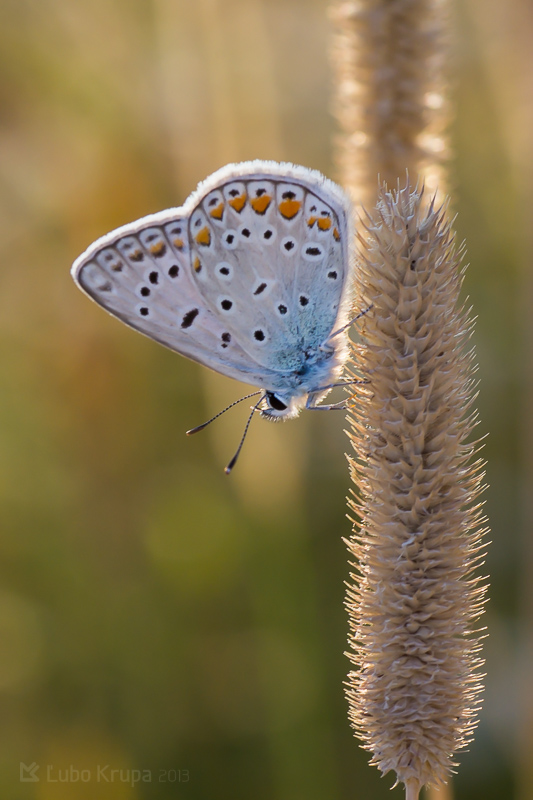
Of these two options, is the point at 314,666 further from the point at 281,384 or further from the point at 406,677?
the point at 406,677

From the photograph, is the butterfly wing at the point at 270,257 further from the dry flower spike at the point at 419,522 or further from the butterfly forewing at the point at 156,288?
the dry flower spike at the point at 419,522

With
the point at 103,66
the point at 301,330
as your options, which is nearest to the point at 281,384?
the point at 301,330

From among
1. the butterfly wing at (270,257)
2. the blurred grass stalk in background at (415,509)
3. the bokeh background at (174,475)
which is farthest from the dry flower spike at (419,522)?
the bokeh background at (174,475)

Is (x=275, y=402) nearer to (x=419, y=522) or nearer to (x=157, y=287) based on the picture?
(x=157, y=287)

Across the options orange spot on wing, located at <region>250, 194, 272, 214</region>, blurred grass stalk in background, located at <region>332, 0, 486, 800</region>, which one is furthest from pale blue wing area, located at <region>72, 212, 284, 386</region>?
blurred grass stalk in background, located at <region>332, 0, 486, 800</region>

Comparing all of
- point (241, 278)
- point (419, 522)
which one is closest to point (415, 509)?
point (419, 522)

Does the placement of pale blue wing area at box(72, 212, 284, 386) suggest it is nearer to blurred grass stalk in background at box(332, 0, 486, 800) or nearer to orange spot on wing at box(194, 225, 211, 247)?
orange spot on wing at box(194, 225, 211, 247)
